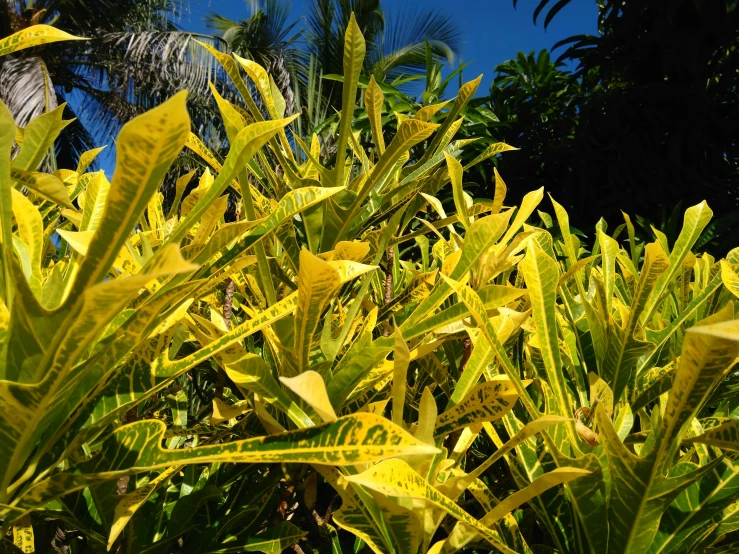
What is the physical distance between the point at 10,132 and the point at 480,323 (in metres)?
0.33

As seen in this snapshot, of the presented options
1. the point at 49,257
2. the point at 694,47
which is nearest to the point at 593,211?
the point at 694,47

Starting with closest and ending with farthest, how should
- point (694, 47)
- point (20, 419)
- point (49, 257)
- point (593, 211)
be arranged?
point (20, 419), point (49, 257), point (694, 47), point (593, 211)

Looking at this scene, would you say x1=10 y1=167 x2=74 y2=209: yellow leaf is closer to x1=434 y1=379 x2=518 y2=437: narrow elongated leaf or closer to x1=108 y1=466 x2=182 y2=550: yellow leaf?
x1=108 y1=466 x2=182 y2=550: yellow leaf

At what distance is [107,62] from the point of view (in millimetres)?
11516

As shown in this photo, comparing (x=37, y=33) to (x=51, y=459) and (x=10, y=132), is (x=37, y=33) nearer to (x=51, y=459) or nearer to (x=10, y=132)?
(x=10, y=132)

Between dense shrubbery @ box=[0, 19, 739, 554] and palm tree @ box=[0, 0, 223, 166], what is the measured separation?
10.1 meters

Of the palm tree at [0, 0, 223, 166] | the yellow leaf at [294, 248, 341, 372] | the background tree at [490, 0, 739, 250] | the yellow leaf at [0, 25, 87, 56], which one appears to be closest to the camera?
the yellow leaf at [294, 248, 341, 372]

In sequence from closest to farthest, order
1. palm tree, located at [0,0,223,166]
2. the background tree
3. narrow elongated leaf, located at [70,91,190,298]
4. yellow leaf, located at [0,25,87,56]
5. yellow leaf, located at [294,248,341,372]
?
narrow elongated leaf, located at [70,91,190,298] → yellow leaf, located at [294,248,341,372] → yellow leaf, located at [0,25,87,56] → the background tree → palm tree, located at [0,0,223,166]

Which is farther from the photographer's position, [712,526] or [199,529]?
[199,529]

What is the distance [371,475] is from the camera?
0.33 m

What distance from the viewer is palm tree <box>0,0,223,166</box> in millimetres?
9680

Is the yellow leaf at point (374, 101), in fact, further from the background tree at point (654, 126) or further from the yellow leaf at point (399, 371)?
the background tree at point (654, 126)

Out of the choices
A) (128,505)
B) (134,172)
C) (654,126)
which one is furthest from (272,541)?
(654,126)

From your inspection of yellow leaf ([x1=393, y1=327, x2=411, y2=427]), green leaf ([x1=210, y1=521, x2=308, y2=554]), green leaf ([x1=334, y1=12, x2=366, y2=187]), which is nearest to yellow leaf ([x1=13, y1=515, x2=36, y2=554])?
green leaf ([x1=210, y1=521, x2=308, y2=554])
